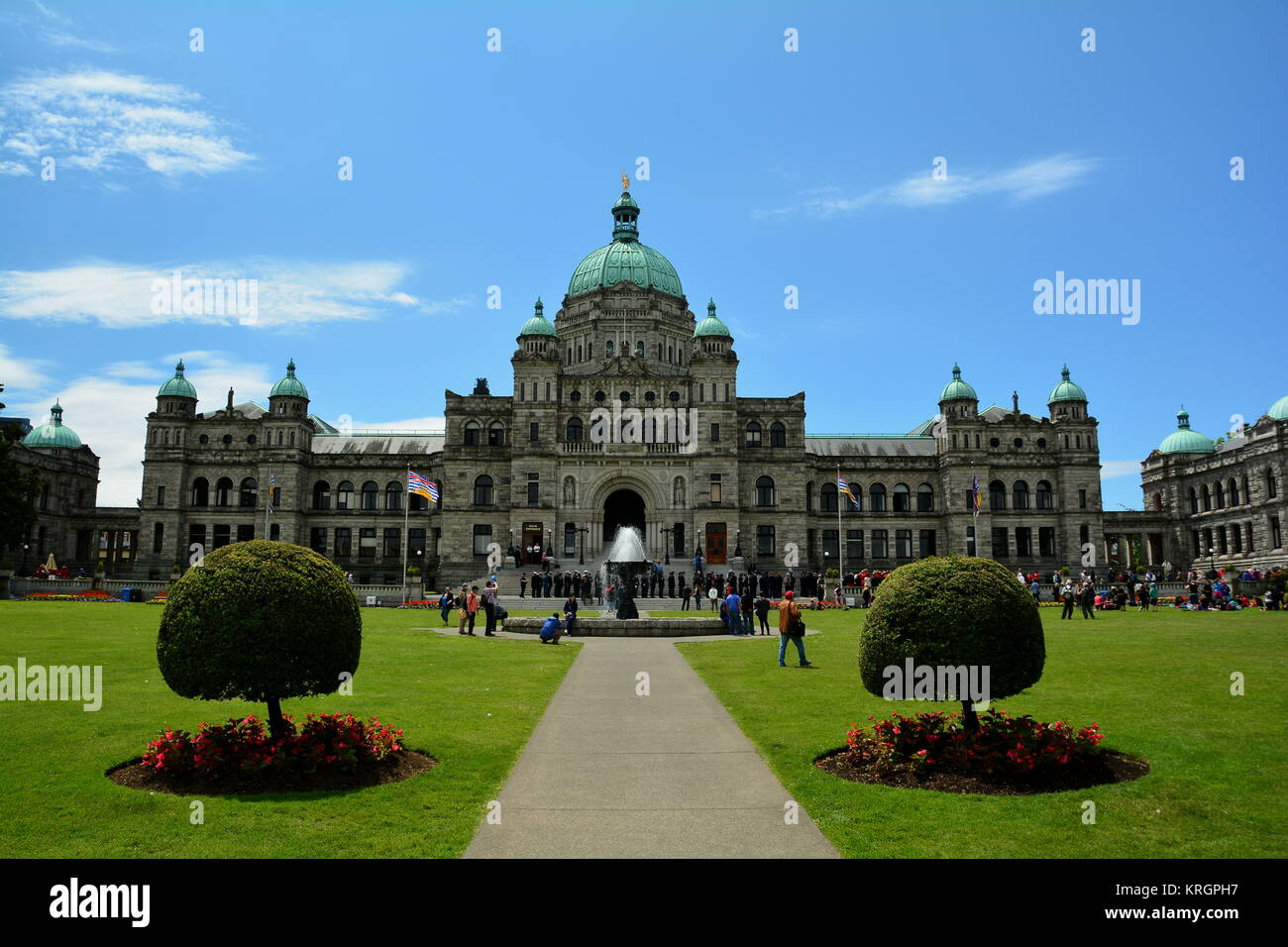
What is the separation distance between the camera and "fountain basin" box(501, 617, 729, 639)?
32.0 m

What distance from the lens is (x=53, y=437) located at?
3209 inches

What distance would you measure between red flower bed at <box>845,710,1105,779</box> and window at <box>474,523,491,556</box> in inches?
2208

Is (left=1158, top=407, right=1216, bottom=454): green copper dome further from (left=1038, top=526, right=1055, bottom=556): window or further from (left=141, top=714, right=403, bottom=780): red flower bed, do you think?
(left=141, top=714, right=403, bottom=780): red flower bed

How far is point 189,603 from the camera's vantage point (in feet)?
34.6

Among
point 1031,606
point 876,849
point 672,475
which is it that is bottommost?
point 876,849

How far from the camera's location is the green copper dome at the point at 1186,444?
8519cm

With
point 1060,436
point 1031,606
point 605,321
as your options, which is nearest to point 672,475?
point 605,321

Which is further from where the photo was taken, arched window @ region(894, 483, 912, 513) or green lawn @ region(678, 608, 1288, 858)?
→ arched window @ region(894, 483, 912, 513)

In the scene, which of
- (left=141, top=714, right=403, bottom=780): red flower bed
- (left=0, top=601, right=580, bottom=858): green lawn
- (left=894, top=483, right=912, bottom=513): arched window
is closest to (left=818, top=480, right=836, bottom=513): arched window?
(left=894, top=483, right=912, bottom=513): arched window

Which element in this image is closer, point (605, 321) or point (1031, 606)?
point (1031, 606)

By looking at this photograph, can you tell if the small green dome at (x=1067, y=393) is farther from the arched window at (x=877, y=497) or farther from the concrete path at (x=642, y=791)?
the concrete path at (x=642, y=791)
